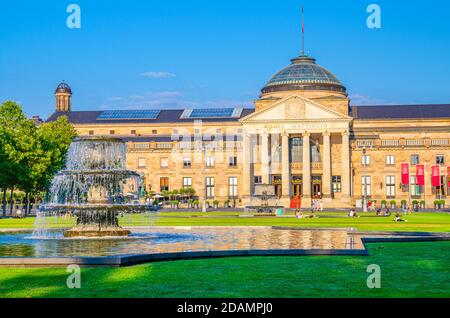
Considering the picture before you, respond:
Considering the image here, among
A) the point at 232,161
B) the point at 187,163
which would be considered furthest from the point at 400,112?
the point at 187,163

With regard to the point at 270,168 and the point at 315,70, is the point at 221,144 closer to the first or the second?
the point at 270,168

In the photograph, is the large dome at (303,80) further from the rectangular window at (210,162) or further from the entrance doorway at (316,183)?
the entrance doorway at (316,183)

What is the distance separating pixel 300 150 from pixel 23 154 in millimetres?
49428

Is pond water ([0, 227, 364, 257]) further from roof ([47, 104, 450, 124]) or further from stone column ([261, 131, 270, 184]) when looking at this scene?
roof ([47, 104, 450, 124])

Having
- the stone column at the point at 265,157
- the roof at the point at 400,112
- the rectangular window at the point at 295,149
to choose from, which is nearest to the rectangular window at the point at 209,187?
the stone column at the point at 265,157

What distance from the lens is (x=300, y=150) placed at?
123 meters

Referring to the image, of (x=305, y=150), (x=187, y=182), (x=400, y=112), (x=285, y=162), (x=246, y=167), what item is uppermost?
(x=400, y=112)

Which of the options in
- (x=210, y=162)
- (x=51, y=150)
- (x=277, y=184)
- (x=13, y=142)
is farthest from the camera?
(x=210, y=162)

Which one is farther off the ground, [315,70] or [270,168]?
[315,70]

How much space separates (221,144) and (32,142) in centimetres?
4500

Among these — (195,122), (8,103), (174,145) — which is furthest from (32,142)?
(195,122)

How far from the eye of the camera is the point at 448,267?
2456 cm

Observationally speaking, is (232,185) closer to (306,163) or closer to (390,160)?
(306,163)

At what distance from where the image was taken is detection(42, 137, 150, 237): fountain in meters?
37.3
